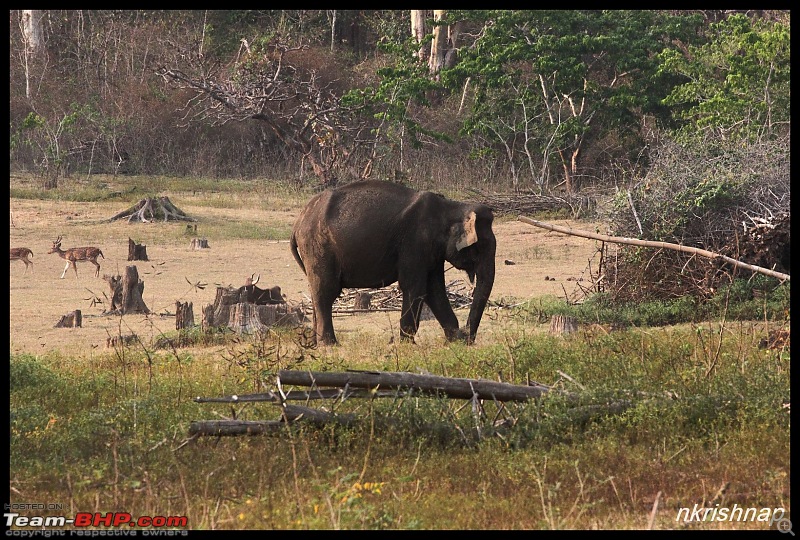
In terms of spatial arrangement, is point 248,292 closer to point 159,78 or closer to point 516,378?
point 516,378

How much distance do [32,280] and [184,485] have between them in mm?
11580

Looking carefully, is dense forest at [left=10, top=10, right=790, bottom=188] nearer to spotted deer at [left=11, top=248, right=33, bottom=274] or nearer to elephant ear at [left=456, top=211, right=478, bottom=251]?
spotted deer at [left=11, top=248, right=33, bottom=274]

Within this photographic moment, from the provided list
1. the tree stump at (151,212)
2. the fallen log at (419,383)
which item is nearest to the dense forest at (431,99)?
the tree stump at (151,212)

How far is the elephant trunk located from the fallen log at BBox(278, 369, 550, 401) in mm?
4119

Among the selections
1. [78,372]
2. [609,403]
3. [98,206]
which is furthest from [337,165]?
[609,403]

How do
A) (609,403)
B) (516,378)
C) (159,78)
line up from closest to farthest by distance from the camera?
(609,403), (516,378), (159,78)

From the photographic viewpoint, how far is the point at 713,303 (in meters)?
12.8

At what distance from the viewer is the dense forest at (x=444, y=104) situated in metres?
15.5

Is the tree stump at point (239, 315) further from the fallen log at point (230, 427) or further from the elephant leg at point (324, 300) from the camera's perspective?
the fallen log at point (230, 427)

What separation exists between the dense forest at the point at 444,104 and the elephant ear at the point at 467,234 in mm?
3190

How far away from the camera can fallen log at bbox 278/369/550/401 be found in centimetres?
665

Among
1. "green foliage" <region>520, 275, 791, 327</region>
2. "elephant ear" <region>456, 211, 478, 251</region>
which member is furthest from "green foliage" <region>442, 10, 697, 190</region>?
"elephant ear" <region>456, 211, 478, 251</region>

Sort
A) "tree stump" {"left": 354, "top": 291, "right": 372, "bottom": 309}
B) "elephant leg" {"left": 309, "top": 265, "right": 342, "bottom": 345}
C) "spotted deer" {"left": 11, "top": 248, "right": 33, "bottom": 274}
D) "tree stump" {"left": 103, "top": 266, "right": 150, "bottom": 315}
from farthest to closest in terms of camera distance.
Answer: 1. "spotted deer" {"left": 11, "top": 248, "right": 33, "bottom": 274}
2. "tree stump" {"left": 354, "top": 291, "right": 372, "bottom": 309}
3. "tree stump" {"left": 103, "top": 266, "right": 150, "bottom": 315}
4. "elephant leg" {"left": 309, "top": 265, "right": 342, "bottom": 345}

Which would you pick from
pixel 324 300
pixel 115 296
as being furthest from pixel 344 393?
pixel 115 296
